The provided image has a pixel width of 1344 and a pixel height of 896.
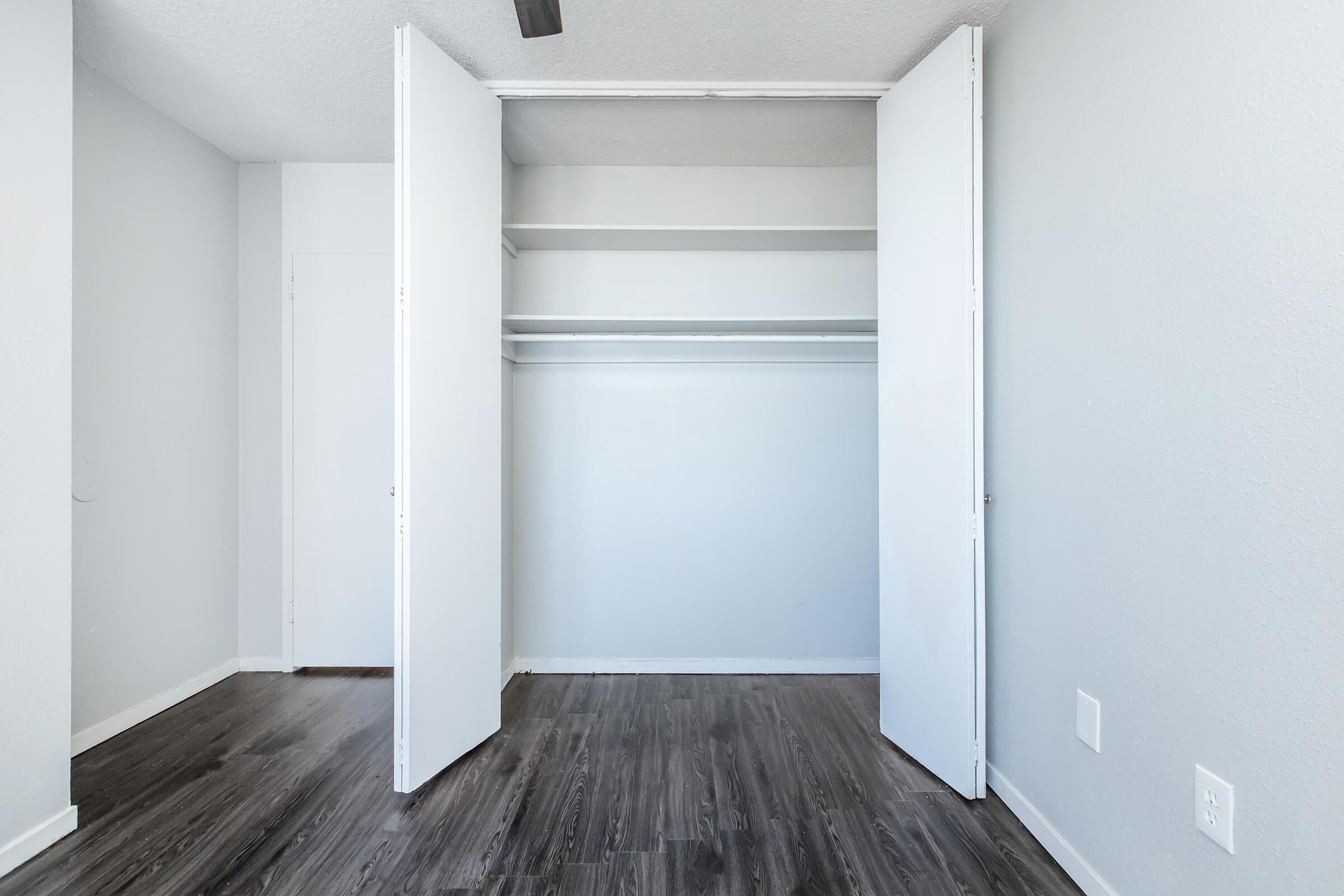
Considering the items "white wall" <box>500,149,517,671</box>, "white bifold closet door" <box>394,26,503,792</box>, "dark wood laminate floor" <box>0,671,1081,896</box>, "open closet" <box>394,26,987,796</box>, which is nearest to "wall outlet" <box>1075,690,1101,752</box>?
"dark wood laminate floor" <box>0,671,1081,896</box>

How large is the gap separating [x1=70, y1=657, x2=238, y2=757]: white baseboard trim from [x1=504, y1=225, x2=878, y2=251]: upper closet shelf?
245 centimetres

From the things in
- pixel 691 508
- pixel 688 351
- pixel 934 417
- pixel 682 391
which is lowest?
pixel 691 508

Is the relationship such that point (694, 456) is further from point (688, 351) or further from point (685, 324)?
point (685, 324)

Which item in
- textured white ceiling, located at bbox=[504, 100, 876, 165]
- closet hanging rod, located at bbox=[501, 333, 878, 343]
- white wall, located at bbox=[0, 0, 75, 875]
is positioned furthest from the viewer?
closet hanging rod, located at bbox=[501, 333, 878, 343]

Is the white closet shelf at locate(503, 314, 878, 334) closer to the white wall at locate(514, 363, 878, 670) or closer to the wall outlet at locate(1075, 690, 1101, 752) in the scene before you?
the white wall at locate(514, 363, 878, 670)

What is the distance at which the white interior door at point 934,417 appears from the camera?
1.86 meters

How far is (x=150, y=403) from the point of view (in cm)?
246

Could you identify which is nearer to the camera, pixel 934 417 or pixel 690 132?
pixel 934 417

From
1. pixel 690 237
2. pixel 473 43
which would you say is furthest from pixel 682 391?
pixel 473 43

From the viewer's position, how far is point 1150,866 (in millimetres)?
1301

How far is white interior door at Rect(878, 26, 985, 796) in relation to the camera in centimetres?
186

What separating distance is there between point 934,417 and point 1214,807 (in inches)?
46.3

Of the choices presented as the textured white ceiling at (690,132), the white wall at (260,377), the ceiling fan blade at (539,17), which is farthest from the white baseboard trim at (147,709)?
the textured white ceiling at (690,132)

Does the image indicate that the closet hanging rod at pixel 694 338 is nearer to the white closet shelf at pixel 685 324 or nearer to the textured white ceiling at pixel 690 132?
the white closet shelf at pixel 685 324
